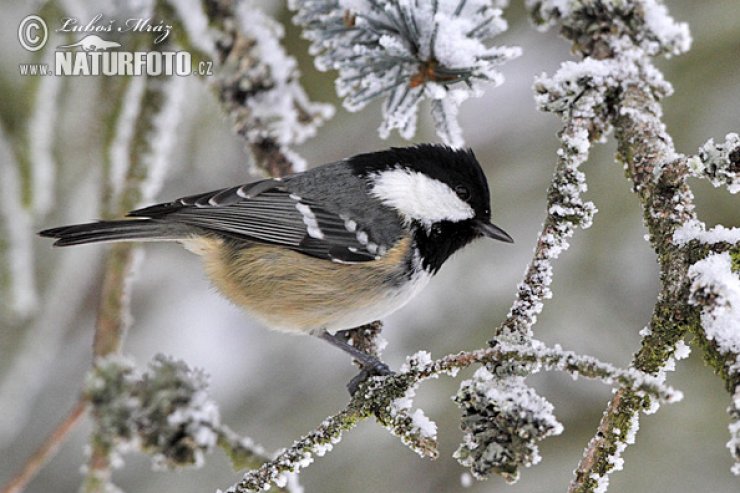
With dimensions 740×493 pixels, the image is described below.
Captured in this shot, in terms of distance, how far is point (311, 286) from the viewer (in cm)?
171

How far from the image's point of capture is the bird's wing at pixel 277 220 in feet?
5.68

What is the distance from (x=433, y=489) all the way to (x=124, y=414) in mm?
1816

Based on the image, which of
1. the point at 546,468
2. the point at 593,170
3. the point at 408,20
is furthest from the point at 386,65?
the point at 546,468

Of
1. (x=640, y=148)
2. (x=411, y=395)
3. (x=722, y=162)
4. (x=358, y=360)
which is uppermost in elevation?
(x=640, y=148)

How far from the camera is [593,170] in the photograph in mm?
2344

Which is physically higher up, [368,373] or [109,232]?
[109,232]

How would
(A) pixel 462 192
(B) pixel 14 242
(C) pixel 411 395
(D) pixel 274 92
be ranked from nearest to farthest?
(C) pixel 411 395 → (B) pixel 14 242 → (D) pixel 274 92 → (A) pixel 462 192

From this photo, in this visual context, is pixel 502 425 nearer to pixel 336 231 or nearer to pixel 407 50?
pixel 407 50

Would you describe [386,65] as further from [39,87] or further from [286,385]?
[286,385]

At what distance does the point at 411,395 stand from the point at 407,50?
2.05 ft

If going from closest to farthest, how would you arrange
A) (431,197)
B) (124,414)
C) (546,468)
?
(124,414) → (431,197) → (546,468)

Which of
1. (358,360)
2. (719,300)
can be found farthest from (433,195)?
(719,300)

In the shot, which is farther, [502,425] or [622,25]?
[622,25]

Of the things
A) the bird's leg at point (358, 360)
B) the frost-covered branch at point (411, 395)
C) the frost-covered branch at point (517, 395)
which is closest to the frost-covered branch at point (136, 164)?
the bird's leg at point (358, 360)
